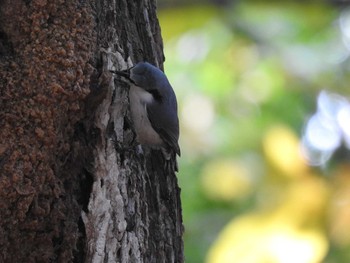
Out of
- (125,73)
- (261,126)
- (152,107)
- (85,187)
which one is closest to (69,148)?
(85,187)

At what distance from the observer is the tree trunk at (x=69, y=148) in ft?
8.22

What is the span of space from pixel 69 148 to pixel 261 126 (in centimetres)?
408

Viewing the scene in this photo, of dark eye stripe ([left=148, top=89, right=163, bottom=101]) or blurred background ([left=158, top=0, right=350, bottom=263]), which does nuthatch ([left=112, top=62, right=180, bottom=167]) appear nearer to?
dark eye stripe ([left=148, top=89, right=163, bottom=101])

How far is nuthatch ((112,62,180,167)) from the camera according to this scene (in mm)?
2828

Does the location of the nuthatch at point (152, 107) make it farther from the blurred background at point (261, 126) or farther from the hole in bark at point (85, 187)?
the blurred background at point (261, 126)

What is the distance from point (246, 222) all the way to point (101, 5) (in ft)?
10.6

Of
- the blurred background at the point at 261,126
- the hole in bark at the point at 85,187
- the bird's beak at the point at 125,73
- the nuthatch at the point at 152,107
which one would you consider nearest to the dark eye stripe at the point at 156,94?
the nuthatch at the point at 152,107

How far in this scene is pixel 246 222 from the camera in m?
5.77

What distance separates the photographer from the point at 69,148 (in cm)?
259

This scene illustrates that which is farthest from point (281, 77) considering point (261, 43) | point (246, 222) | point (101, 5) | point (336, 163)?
point (101, 5)

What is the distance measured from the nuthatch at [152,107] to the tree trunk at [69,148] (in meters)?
0.06

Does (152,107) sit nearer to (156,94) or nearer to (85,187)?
(156,94)

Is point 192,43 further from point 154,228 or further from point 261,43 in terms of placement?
point 154,228

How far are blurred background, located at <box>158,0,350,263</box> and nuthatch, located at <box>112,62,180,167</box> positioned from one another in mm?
2362
